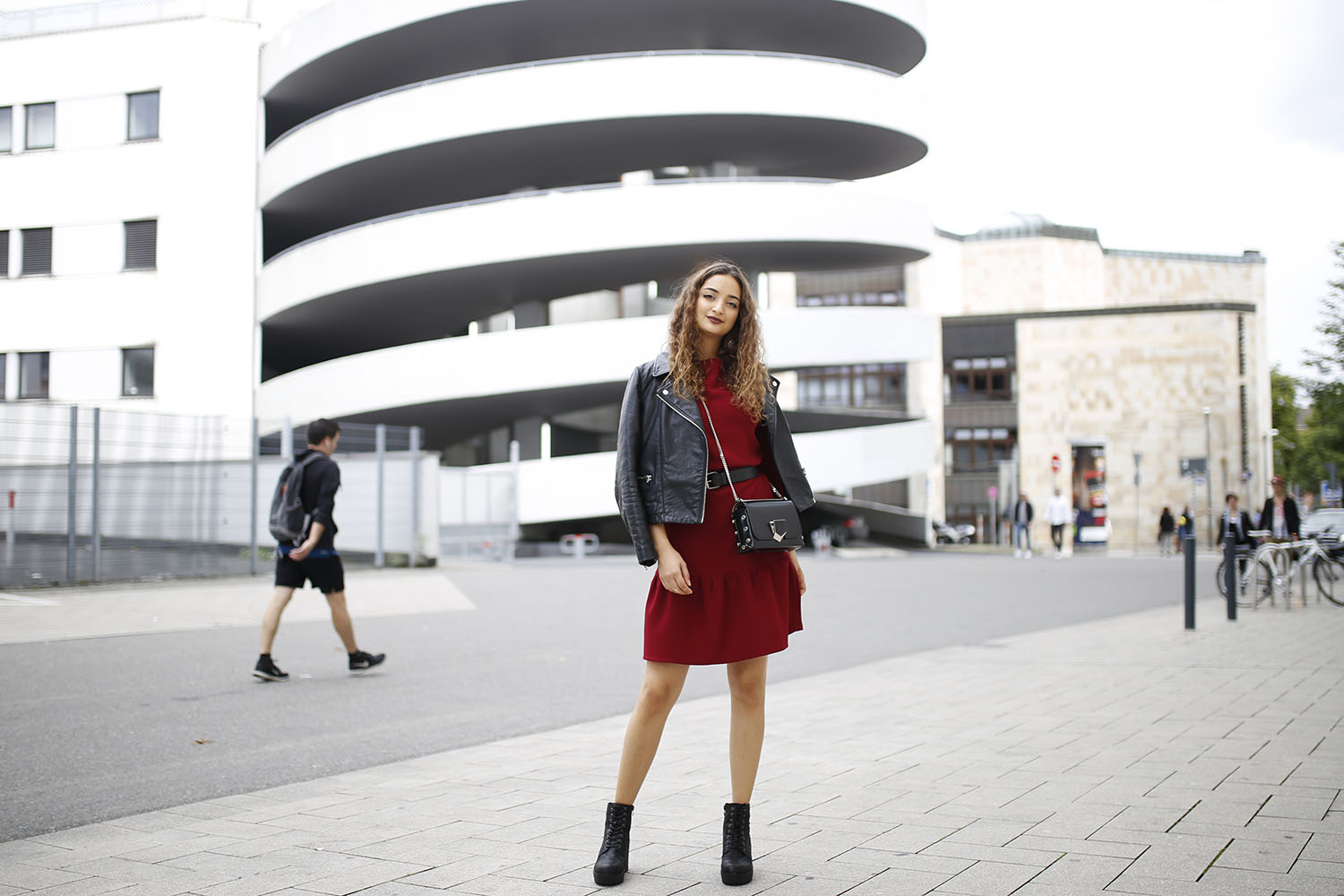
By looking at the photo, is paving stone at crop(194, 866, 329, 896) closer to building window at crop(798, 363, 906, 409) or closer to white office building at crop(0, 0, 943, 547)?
white office building at crop(0, 0, 943, 547)

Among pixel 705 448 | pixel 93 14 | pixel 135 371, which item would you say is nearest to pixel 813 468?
pixel 135 371

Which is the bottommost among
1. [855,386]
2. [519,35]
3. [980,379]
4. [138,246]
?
[980,379]

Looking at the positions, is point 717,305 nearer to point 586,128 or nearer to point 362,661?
point 362,661

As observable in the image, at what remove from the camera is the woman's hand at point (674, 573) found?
3.79 meters

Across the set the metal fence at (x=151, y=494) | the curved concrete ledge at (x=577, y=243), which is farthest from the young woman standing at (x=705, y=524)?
the curved concrete ledge at (x=577, y=243)

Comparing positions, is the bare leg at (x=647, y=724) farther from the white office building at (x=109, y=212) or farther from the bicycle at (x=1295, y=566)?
the white office building at (x=109, y=212)

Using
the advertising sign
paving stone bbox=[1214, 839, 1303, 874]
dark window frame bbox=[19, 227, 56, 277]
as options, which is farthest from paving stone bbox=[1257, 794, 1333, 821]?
the advertising sign

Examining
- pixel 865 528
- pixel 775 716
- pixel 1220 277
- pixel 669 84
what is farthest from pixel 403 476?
pixel 1220 277

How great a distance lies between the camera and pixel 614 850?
3.76 m

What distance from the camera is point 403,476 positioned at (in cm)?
2236

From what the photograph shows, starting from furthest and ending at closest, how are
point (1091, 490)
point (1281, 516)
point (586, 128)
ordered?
point (1091, 490) → point (586, 128) → point (1281, 516)

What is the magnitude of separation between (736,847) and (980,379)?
62983mm

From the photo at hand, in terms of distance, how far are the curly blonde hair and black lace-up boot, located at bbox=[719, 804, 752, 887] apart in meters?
1.25

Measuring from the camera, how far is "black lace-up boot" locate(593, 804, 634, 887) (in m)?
3.70
